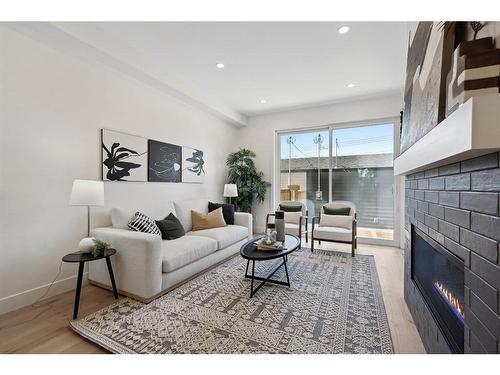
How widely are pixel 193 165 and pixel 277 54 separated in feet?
7.64

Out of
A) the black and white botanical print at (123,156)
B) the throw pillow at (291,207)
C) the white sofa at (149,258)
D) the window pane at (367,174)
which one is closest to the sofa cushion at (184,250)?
the white sofa at (149,258)

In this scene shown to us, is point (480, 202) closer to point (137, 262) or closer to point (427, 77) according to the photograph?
point (427, 77)

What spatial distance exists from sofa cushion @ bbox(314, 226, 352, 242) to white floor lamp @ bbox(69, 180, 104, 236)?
310 centimetres

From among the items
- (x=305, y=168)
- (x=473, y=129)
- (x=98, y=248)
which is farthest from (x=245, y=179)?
(x=473, y=129)

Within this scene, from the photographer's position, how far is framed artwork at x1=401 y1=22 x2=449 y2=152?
116cm

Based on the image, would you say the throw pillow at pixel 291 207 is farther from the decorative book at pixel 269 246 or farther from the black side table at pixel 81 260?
the black side table at pixel 81 260

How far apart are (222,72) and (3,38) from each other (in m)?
2.29

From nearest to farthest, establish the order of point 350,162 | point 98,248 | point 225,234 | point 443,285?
point 443,285
point 98,248
point 225,234
point 350,162

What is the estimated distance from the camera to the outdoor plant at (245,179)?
496 cm

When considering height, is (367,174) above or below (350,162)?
below

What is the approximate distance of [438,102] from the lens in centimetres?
116

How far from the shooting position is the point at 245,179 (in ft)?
16.4
